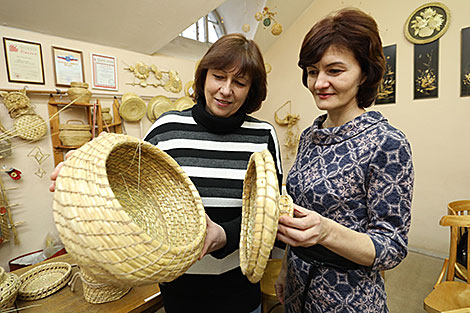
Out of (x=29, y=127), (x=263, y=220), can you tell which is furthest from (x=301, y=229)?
(x=29, y=127)

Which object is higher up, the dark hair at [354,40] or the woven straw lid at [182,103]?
the woven straw lid at [182,103]

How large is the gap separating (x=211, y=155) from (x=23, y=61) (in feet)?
7.04

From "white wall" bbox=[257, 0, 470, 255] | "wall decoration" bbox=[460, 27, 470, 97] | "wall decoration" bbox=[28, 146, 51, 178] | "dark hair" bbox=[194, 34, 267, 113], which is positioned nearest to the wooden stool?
"dark hair" bbox=[194, 34, 267, 113]

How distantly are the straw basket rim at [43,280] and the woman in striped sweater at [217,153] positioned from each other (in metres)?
0.76

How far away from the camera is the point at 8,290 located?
107cm

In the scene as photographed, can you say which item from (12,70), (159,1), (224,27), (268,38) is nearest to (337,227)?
(159,1)

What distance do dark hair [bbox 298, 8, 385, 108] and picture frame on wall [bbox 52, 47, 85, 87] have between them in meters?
2.36

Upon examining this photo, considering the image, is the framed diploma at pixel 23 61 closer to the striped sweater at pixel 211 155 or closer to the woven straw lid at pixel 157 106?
the woven straw lid at pixel 157 106

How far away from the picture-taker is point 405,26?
2652mm

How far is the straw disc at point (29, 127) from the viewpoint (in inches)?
78.7

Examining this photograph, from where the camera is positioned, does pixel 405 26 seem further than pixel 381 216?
Yes

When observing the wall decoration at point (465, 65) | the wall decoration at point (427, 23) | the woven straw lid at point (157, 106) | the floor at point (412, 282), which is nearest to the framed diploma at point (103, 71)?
the woven straw lid at point (157, 106)

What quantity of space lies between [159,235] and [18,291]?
0.98 meters

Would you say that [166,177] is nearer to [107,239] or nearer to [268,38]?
[107,239]
